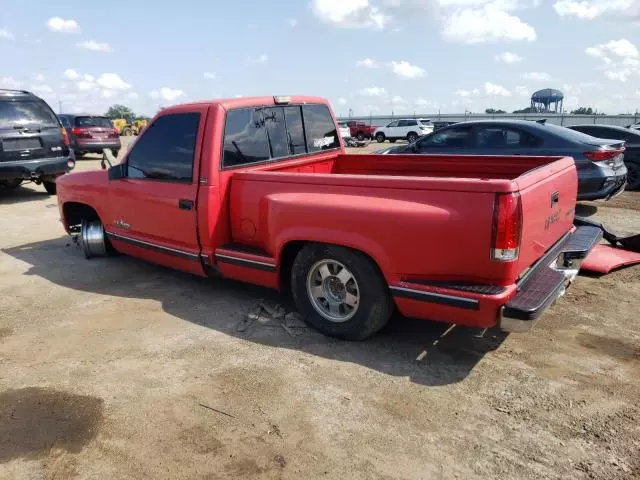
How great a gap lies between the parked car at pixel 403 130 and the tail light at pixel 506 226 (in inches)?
1213

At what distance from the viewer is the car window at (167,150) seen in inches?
176

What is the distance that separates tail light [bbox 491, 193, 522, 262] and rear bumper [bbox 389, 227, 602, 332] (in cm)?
23

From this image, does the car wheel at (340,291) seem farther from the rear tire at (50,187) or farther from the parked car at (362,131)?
the parked car at (362,131)

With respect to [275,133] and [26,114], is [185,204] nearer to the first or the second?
[275,133]

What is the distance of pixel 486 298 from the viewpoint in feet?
10.0

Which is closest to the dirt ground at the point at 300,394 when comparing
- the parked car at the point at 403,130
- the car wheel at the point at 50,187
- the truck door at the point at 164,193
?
the truck door at the point at 164,193

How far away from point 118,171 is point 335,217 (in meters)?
2.76

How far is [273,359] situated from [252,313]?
0.88 m

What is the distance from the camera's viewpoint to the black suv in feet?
30.1

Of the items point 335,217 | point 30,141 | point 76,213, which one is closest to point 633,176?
point 335,217

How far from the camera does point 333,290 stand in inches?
154

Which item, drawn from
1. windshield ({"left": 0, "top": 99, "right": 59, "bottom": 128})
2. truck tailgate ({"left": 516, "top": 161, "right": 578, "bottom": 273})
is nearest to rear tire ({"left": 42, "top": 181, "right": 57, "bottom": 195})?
windshield ({"left": 0, "top": 99, "right": 59, "bottom": 128})

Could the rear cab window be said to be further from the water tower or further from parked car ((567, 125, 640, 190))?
the water tower

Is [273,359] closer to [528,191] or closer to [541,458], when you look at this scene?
[541,458]
